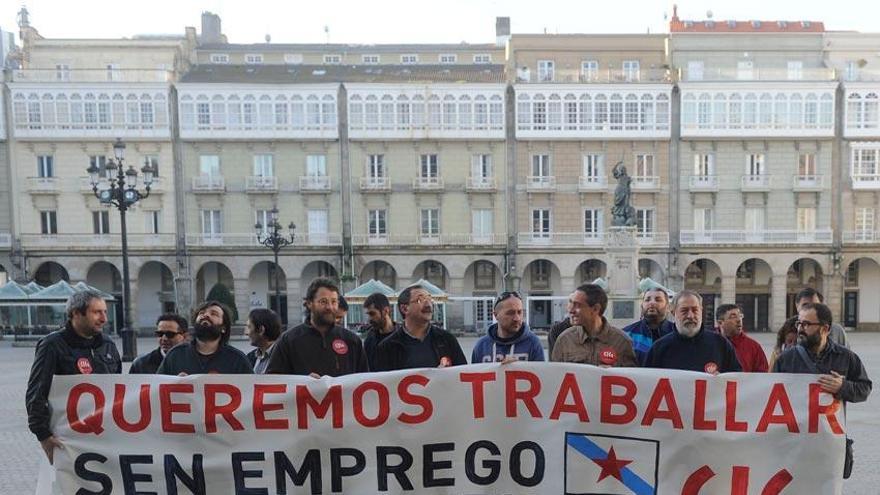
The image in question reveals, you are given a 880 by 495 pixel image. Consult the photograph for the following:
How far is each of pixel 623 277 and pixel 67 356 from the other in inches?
738

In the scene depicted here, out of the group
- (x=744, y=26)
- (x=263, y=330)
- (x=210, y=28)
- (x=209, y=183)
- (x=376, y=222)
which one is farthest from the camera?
(x=210, y=28)

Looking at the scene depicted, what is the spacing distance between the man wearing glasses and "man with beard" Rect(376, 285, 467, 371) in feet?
6.92

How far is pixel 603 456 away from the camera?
16.3ft

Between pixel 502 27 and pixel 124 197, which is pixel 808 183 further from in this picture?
pixel 124 197

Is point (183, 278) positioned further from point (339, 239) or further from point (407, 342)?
point (407, 342)

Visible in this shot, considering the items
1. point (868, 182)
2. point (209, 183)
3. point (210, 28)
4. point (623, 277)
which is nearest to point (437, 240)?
point (209, 183)

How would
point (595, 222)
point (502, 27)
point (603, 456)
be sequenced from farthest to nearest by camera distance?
point (502, 27) < point (595, 222) < point (603, 456)

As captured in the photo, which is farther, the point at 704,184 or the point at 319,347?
the point at 704,184

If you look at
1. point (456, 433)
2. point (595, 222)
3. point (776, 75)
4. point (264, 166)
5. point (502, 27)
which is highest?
point (502, 27)

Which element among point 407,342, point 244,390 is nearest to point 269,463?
point 244,390

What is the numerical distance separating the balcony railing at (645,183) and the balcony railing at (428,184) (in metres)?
10.8

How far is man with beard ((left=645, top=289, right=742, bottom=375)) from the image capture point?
5418 mm

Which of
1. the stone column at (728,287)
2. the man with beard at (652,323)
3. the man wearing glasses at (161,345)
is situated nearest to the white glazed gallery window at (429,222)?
the stone column at (728,287)

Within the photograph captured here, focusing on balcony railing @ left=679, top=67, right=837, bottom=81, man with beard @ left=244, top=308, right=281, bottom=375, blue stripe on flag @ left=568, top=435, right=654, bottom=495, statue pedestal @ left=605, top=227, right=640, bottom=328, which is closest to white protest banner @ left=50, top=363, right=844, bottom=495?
blue stripe on flag @ left=568, top=435, right=654, bottom=495
